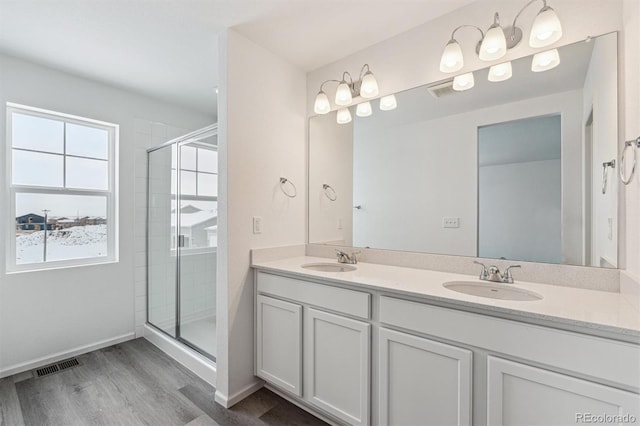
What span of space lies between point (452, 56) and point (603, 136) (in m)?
0.85

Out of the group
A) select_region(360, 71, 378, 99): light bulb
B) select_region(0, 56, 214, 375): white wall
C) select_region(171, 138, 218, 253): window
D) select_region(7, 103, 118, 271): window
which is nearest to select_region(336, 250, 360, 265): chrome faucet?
select_region(360, 71, 378, 99): light bulb

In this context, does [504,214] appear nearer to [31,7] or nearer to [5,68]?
[31,7]

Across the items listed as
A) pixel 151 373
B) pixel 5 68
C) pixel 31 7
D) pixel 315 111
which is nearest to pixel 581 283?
pixel 315 111

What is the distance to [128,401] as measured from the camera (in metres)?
1.92

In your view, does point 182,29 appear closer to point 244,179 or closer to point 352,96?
point 244,179

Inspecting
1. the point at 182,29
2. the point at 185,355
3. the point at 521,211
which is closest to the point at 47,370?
the point at 185,355

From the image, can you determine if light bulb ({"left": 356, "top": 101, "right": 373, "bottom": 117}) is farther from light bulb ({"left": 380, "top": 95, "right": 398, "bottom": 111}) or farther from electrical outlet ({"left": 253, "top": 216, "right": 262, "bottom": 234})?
electrical outlet ({"left": 253, "top": 216, "right": 262, "bottom": 234})

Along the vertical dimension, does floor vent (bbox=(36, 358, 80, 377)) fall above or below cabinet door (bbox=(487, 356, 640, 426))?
below

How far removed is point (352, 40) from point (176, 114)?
7.20 feet

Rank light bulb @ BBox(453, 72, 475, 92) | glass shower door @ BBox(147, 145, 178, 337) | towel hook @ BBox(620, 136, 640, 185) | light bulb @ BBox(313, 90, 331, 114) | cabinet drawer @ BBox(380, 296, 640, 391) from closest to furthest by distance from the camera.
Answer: cabinet drawer @ BBox(380, 296, 640, 391), towel hook @ BBox(620, 136, 640, 185), light bulb @ BBox(453, 72, 475, 92), light bulb @ BBox(313, 90, 331, 114), glass shower door @ BBox(147, 145, 178, 337)

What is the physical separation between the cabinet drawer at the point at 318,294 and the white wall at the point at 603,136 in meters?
1.13

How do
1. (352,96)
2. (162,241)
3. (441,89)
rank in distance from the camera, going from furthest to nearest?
1. (162,241)
2. (352,96)
3. (441,89)

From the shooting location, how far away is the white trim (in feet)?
7.04

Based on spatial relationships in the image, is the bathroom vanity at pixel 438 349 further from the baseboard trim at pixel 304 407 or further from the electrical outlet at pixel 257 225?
the electrical outlet at pixel 257 225
